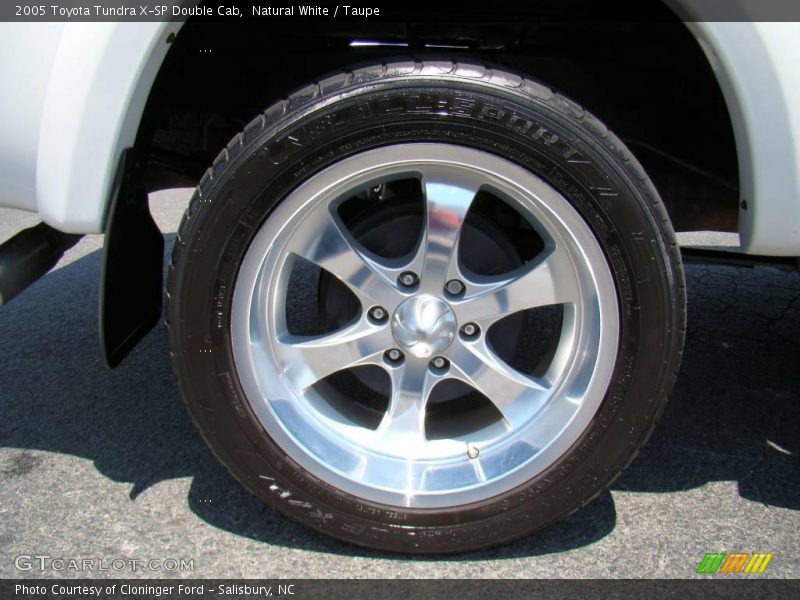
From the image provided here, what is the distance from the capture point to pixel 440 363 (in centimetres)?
181

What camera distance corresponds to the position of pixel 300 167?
1566 mm

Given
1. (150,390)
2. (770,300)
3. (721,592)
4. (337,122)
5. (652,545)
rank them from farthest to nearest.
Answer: (770,300) → (150,390) → (652,545) → (721,592) → (337,122)

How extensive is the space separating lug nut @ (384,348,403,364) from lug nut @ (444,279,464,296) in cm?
19

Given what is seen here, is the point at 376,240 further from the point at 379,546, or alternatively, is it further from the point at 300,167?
the point at 379,546

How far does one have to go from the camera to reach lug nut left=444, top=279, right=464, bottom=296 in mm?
1766

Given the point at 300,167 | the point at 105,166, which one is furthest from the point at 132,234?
the point at 300,167

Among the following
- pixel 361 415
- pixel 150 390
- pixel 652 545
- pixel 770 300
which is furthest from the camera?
pixel 770 300

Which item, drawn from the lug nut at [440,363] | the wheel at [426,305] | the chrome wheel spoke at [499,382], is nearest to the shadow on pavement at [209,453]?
the wheel at [426,305]

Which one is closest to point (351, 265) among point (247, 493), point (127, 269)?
point (127, 269)

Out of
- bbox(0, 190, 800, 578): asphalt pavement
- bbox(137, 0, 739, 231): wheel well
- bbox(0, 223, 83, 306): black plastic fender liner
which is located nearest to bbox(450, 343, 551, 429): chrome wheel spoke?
bbox(0, 190, 800, 578): asphalt pavement

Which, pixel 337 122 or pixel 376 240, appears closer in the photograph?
pixel 337 122

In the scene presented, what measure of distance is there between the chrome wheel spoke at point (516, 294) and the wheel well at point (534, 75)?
508mm

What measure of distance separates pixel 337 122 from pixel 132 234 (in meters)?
0.60

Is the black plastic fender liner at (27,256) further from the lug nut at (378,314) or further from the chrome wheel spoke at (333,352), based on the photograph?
the lug nut at (378,314)
